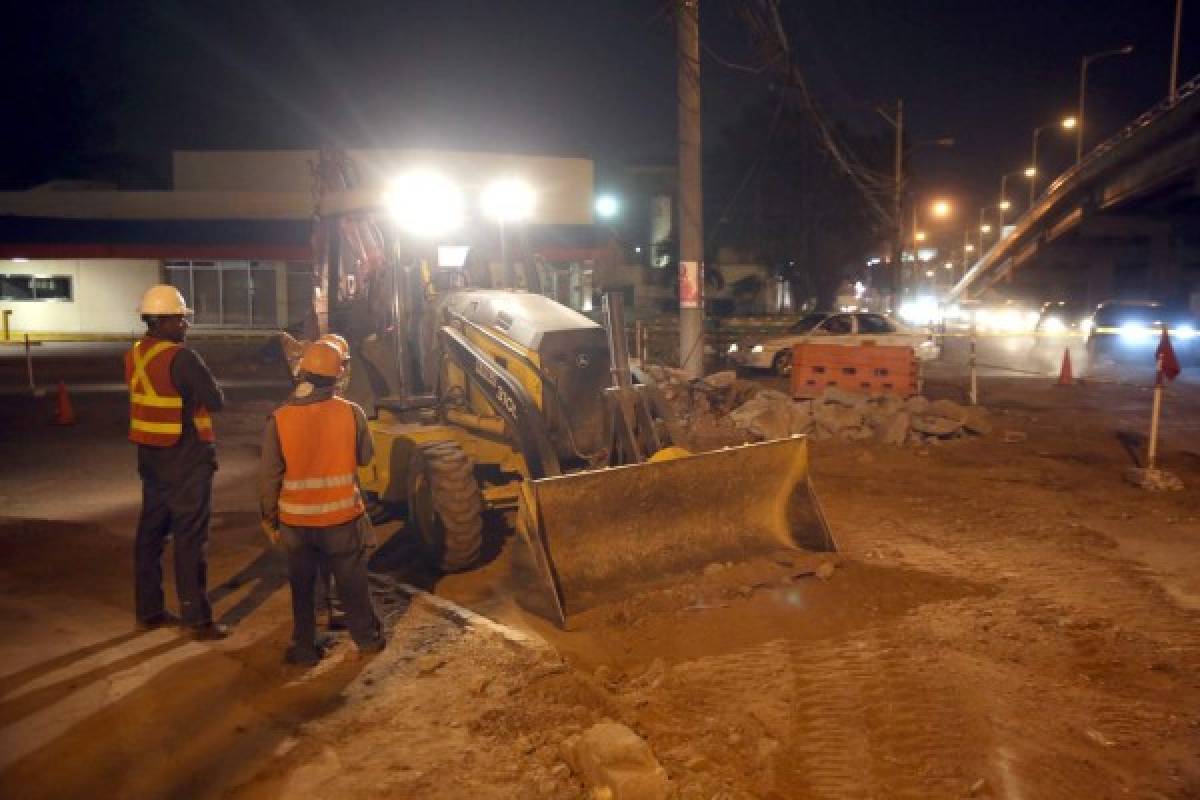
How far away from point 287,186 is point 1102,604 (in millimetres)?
40718

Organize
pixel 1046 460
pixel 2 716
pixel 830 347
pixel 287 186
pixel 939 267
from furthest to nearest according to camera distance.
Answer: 1. pixel 939 267
2. pixel 287 186
3. pixel 830 347
4. pixel 1046 460
5. pixel 2 716

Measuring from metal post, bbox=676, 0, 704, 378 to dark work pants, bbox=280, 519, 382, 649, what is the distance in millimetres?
10325

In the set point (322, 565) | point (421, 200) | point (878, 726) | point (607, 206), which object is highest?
point (607, 206)

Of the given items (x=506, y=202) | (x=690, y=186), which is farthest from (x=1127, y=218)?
(x=506, y=202)

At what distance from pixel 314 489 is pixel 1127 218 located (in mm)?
46414

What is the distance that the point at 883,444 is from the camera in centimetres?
1331

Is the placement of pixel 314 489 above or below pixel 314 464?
below

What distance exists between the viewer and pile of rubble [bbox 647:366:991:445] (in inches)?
529

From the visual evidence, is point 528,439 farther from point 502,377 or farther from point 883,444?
point 883,444

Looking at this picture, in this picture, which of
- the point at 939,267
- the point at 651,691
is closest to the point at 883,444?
the point at 651,691

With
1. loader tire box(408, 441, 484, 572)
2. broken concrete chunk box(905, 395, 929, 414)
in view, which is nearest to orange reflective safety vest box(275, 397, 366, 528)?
loader tire box(408, 441, 484, 572)

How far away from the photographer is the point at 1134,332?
26.7 m

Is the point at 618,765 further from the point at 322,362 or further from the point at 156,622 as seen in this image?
the point at 156,622

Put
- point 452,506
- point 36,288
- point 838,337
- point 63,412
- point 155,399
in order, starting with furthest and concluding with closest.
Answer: point 36,288, point 838,337, point 63,412, point 452,506, point 155,399
